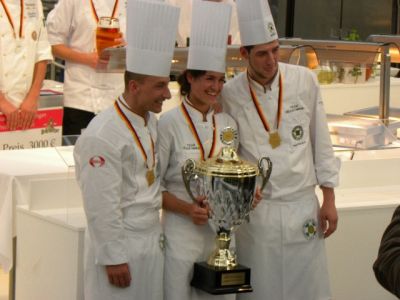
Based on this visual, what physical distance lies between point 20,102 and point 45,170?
104cm

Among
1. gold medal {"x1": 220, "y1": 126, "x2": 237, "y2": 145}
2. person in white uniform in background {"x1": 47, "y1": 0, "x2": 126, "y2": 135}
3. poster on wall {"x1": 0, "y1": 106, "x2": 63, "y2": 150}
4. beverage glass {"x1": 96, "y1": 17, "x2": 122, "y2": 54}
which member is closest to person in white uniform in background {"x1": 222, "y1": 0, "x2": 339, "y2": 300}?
gold medal {"x1": 220, "y1": 126, "x2": 237, "y2": 145}

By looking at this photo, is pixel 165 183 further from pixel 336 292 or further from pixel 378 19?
pixel 378 19

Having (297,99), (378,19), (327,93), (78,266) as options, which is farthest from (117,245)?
(378,19)

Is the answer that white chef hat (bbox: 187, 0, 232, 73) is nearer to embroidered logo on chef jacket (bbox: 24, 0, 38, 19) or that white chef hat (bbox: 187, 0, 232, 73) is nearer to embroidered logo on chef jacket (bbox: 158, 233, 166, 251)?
embroidered logo on chef jacket (bbox: 158, 233, 166, 251)

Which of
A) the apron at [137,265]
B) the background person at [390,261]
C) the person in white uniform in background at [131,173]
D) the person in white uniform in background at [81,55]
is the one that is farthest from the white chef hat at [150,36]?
the person in white uniform in background at [81,55]

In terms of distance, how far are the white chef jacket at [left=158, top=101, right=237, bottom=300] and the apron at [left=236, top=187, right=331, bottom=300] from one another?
6.3 inches

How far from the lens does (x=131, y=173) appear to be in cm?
283

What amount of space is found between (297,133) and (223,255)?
0.45 m

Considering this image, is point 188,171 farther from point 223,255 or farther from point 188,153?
point 223,255

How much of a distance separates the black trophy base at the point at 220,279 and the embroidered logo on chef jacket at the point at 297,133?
0.43 m

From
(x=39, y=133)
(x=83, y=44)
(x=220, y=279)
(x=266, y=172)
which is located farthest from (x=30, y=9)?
(x=220, y=279)

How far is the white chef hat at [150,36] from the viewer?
2850 mm

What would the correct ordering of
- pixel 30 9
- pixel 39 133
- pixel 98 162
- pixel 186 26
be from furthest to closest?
pixel 186 26 → pixel 30 9 → pixel 39 133 → pixel 98 162

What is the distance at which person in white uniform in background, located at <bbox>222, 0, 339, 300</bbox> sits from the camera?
3.08 m
